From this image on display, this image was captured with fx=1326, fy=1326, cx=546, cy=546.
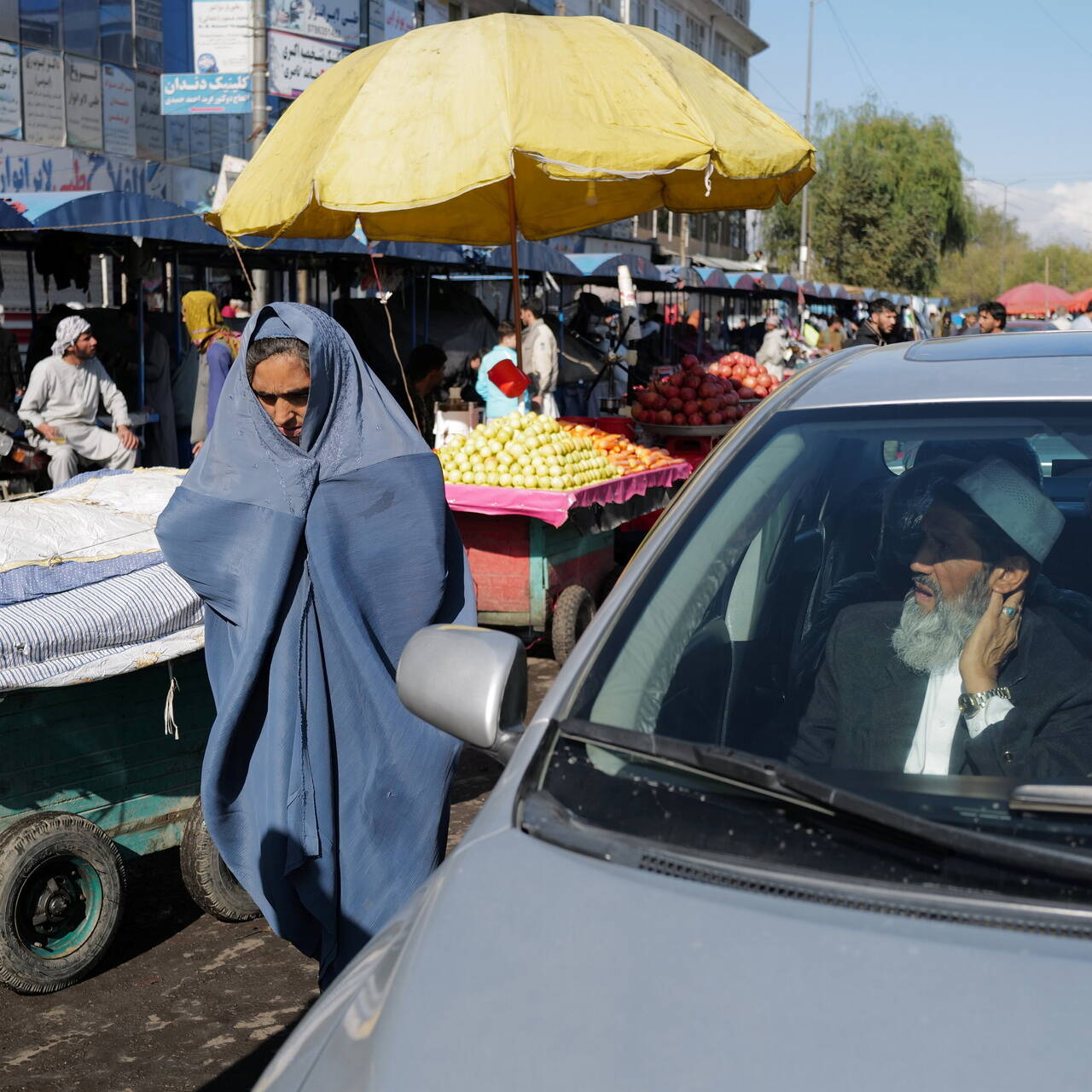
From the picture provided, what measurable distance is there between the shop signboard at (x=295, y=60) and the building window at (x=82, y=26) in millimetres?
4738

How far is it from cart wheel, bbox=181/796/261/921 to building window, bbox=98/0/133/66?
16639mm

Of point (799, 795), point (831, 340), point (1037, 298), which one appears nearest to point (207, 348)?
point (799, 795)

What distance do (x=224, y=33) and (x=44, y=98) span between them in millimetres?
4259

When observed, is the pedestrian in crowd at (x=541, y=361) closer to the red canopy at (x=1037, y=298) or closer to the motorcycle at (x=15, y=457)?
the motorcycle at (x=15, y=457)

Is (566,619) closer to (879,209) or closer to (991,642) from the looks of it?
(991,642)

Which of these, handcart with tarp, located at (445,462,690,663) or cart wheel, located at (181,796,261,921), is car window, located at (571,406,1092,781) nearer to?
cart wheel, located at (181,796,261,921)

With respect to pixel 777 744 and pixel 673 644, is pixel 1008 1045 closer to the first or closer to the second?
pixel 777 744

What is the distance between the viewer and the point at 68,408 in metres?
10.6

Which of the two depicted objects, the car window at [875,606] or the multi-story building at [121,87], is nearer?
the car window at [875,606]

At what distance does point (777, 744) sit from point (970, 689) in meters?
0.37

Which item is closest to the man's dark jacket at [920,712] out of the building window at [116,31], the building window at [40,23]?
the building window at [40,23]

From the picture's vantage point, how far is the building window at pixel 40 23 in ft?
54.3

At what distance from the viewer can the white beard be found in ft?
7.25

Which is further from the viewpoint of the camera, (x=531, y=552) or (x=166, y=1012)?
(x=531, y=552)
